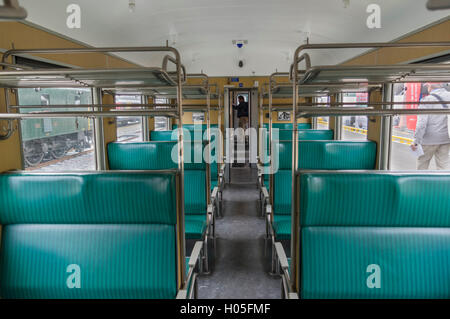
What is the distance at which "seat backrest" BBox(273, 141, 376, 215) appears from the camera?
384 cm

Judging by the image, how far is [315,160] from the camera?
12.8ft

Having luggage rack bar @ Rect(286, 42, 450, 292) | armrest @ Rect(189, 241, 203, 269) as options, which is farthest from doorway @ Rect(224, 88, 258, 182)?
luggage rack bar @ Rect(286, 42, 450, 292)

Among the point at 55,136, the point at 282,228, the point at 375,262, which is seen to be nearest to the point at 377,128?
the point at 282,228

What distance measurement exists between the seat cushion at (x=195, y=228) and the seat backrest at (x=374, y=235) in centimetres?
142

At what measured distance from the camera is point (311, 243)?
2.04 m

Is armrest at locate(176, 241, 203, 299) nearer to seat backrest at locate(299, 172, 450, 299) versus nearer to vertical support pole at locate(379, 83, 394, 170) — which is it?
seat backrest at locate(299, 172, 450, 299)

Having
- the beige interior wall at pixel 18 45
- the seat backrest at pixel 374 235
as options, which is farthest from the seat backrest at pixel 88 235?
the seat backrest at pixel 374 235

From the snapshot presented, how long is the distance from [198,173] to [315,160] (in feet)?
4.74

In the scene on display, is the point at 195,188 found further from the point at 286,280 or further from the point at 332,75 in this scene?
the point at 332,75

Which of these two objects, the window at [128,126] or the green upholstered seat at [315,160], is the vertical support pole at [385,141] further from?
the window at [128,126]

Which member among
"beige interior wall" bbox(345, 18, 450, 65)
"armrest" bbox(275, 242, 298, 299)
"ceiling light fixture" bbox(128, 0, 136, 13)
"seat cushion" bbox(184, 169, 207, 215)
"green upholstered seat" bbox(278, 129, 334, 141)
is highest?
"ceiling light fixture" bbox(128, 0, 136, 13)

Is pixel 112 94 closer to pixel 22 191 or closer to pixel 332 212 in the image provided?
pixel 22 191

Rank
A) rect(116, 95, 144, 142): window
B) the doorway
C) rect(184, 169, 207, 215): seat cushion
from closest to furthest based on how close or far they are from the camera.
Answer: rect(184, 169, 207, 215): seat cushion < rect(116, 95, 144, 142): window < the doorway

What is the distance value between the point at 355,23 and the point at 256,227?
3017mm
